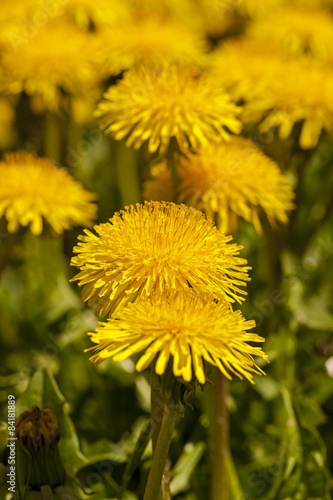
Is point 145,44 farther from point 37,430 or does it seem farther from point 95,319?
Result: point 37,430

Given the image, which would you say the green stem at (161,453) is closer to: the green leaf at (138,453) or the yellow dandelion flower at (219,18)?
the green leaf at (138,453)

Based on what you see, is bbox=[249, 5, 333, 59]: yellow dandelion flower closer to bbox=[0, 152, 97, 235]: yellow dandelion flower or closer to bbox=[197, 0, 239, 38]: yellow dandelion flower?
bbox=[197, 0, 239, 38]: yellow dandelion flower

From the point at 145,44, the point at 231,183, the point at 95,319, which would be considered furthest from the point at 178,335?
the point at 145,44

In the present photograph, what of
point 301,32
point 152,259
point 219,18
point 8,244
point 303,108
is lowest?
point 152,259

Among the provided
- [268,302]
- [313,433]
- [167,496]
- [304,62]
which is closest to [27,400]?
[167,496]

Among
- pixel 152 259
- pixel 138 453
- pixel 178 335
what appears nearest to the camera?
pixel 178 335

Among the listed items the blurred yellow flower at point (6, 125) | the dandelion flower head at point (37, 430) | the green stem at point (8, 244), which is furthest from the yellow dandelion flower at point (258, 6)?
the dandelion flower head at point (37, 430)

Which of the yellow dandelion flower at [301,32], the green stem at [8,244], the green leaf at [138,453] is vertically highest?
the yellow dandelion flower at [301,32]
